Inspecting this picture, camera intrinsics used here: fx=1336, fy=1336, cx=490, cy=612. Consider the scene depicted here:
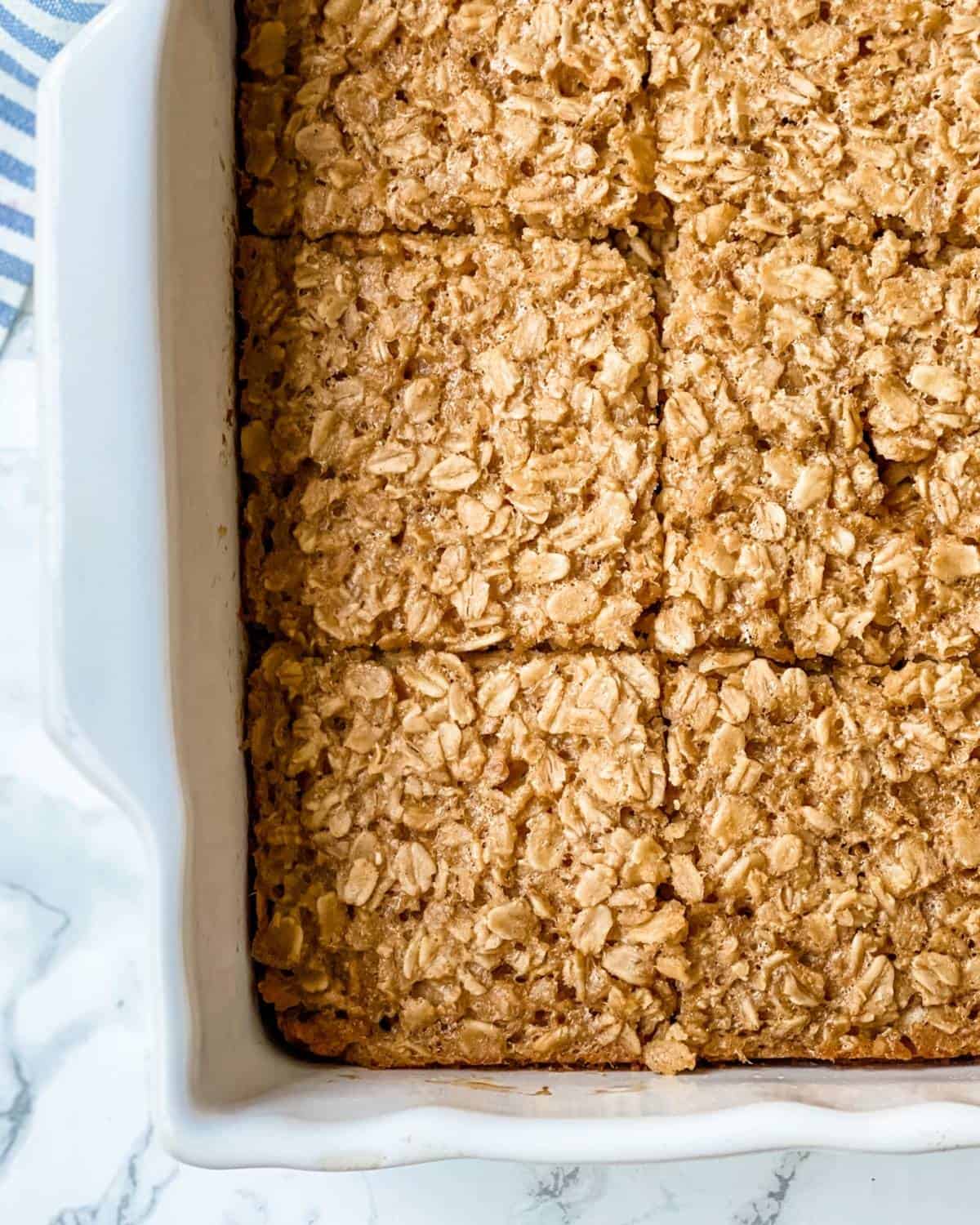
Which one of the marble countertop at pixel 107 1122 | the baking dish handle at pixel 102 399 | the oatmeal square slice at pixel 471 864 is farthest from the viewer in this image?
the marble countertop at pixel 107 1122

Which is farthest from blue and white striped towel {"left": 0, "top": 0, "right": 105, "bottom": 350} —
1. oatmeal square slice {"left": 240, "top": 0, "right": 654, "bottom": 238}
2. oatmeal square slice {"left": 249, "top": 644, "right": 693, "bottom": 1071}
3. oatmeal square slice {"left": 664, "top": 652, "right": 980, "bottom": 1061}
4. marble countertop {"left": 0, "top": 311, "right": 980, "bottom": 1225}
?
oatmeal square slice {"left": 664, "top": 652, "right": 980, "bottom": 1061}

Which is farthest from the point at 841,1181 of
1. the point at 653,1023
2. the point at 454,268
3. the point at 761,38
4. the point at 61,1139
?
the point at 761,38

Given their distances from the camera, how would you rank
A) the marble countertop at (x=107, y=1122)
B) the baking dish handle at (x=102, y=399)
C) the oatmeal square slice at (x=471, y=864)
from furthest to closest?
the marble countertop at (x=107, y=1122), the oatmeal square slice at (x=471, y=864), the baking dish handle at (x=102, y=399)

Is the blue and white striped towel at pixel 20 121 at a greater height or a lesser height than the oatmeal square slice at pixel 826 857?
greater

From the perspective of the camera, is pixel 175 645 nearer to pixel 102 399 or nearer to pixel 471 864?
pixel 102 399

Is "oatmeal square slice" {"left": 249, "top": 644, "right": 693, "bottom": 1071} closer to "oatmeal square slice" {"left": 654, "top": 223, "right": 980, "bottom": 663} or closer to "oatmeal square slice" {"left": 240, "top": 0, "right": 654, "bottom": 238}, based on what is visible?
"oatmeal square slice" {"left": 654, "top": 223, "right": 980, "bottom": 663}

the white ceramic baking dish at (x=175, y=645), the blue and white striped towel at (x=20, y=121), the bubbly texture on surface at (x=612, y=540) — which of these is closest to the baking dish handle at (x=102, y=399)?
the white ceramic baking dish at (x=175, y=645)

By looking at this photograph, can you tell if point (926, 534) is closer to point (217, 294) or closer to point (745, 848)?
point (745, 848)

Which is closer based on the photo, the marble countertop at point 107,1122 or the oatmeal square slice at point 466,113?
the oatmeal square slice at point 466,113

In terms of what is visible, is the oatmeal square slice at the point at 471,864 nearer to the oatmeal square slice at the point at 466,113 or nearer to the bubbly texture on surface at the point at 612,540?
the bubbly texture on surface at the point at 612,540
